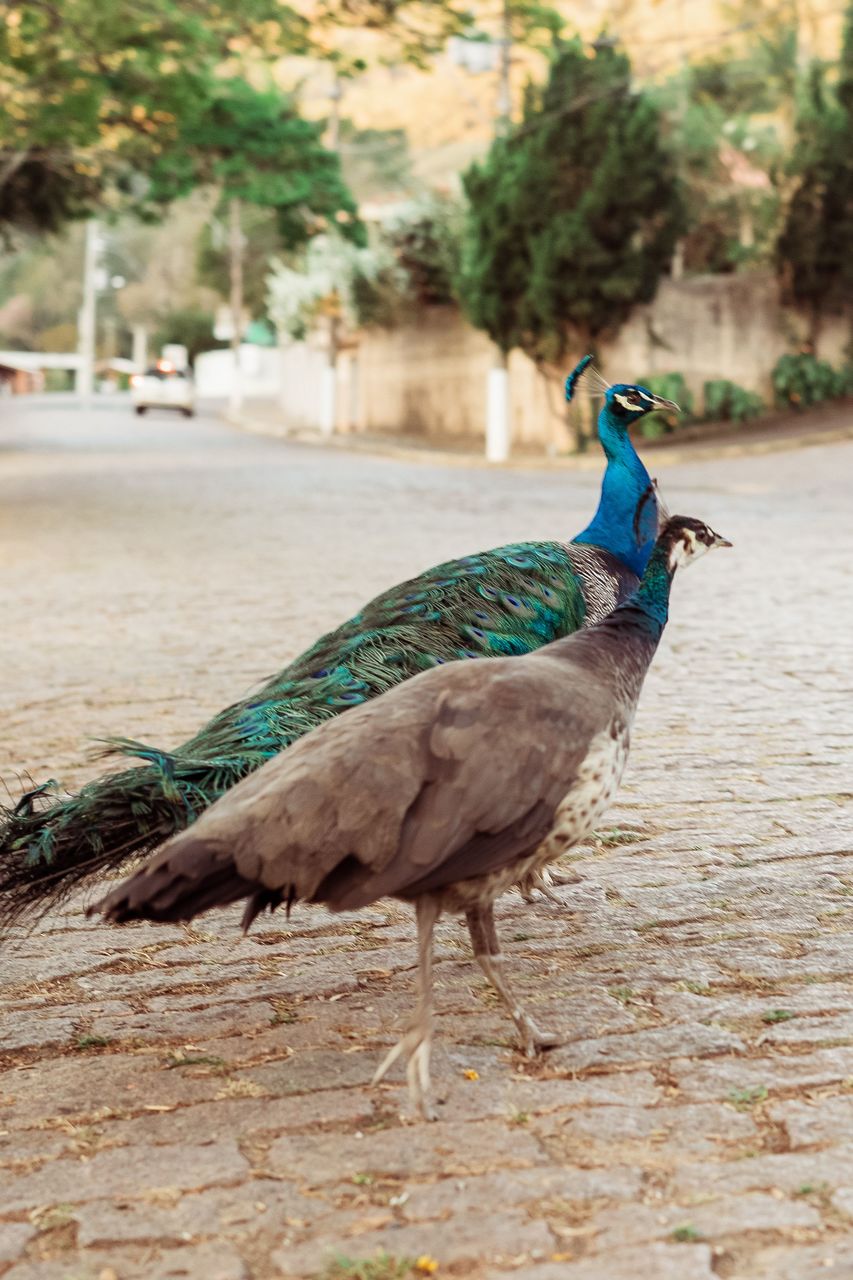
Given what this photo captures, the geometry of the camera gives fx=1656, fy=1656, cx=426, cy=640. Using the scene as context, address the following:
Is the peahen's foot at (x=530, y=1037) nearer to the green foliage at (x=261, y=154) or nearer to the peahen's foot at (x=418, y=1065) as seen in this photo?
the peahen's foot at (x=418, y=1065)

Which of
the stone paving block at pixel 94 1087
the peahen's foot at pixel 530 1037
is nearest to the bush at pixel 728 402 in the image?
the peahen's foot at pixel 530 1037

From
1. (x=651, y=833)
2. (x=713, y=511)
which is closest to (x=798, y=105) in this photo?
(x=713, y=511)

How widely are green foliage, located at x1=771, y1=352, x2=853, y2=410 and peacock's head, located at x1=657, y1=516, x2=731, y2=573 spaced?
980 inches

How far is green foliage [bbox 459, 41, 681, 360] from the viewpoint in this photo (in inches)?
1069

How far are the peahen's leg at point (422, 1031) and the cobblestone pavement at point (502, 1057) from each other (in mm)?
72

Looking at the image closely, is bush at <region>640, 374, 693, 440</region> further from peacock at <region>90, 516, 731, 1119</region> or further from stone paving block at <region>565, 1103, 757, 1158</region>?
stone paving block at <region>565, 1103, 757, 1158</region>

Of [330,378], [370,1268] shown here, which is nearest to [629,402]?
[370,1268]

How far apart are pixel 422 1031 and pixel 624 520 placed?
10.1ft

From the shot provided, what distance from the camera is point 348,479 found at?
24.1m

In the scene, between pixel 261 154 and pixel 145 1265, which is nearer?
pixel 145 1265

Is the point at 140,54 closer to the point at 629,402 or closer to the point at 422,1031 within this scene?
the point at 629,402

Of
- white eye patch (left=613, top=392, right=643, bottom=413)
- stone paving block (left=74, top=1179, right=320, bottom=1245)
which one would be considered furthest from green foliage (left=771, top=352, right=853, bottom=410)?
stone paving block (left=74, top=1179, right=320, bottom=1245)

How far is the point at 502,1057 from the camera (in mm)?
4016

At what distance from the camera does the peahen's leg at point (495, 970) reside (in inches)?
153
